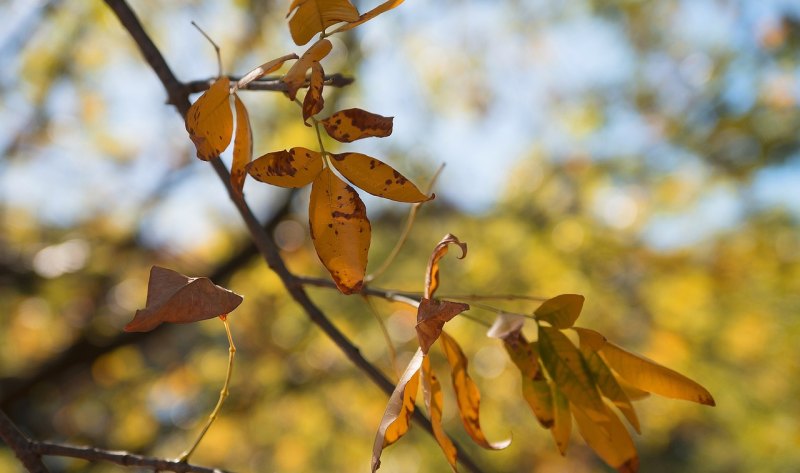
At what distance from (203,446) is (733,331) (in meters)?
1.81

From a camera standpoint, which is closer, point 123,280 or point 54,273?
point 54,273

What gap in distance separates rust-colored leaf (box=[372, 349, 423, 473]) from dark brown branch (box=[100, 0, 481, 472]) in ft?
0.36

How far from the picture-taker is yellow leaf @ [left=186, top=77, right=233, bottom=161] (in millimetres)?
312

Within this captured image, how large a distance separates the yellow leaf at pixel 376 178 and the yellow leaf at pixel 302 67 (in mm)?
46

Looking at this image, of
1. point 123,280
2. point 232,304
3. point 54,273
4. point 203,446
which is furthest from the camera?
point 203,446

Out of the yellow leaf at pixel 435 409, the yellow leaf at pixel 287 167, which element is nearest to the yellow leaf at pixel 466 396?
the yellow leaf at pixel 435 409

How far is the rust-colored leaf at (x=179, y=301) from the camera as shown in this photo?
10.9 inches

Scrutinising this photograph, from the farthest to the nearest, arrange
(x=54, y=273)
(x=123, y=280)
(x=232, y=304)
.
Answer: (x=123, y=280), (x=54, y=273), (x=232, y=304)

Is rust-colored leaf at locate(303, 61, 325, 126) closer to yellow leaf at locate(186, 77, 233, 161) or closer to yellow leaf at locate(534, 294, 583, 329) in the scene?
yellow leaf at locate(186, 77, 233, 161)

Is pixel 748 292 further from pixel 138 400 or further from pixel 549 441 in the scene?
pixel 138 400

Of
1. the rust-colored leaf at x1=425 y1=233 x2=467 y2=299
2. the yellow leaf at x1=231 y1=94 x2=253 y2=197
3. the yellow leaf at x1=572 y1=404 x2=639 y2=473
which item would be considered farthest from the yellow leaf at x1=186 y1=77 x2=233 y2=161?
the yellow leaf at x1=572 y1=404 x2=639 y2=473

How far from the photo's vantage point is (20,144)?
207 cm

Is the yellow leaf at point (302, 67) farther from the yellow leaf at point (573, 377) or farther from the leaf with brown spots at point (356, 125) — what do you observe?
the yellow leaf at point (573, 377)

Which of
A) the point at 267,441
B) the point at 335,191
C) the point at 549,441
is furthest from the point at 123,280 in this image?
the point at 335,191
